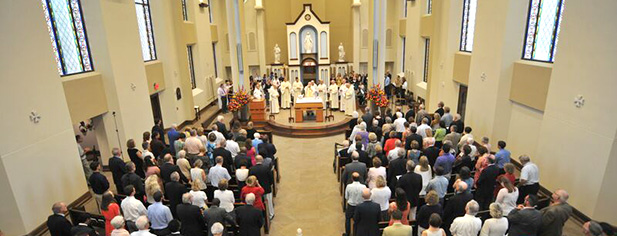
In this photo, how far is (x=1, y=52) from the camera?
235 inches

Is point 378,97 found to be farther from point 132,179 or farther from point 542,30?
point 132,179

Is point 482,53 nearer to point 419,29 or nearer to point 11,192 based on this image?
point 419,29

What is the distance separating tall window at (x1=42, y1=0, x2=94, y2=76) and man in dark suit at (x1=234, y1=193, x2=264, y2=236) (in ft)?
19.3

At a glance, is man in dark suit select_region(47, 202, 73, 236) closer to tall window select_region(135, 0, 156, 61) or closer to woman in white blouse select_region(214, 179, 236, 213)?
woman in white blouse select_region(214, 179, 236, 213)

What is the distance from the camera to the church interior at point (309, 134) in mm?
→ 5625

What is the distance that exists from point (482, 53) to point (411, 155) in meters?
5.17

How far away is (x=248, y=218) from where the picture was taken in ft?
18.2

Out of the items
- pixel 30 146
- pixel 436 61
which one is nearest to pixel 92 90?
pixel 30 146

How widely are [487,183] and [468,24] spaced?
293 inches

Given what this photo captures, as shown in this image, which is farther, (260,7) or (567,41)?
(260,7)

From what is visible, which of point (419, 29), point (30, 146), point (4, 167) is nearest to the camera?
point (4, 167)

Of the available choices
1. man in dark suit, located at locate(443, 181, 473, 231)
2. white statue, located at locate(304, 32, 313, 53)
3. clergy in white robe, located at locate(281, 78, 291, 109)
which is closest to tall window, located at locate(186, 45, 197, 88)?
clergy in white robe, located at locate(281, 78, 291, 109)

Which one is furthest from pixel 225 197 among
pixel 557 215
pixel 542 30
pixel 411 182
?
pixel 542 30

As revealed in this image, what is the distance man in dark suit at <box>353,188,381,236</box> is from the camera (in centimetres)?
520
